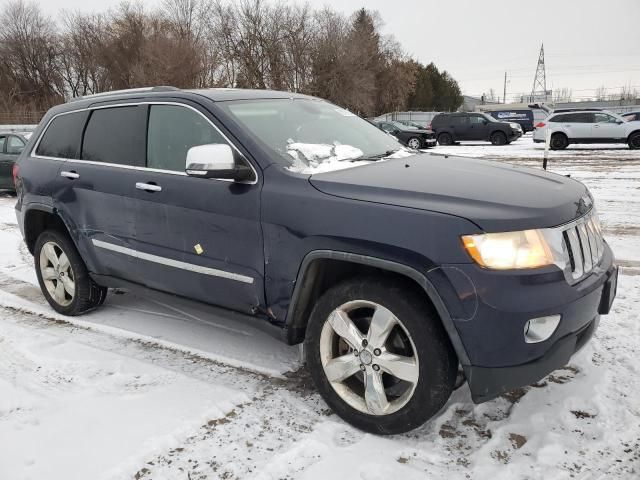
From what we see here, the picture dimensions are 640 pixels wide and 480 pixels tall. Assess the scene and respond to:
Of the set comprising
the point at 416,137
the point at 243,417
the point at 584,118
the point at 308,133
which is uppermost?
the point at 584,118

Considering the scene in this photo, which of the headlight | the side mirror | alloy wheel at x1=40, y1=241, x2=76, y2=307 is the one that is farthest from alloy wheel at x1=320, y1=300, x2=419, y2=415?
alloy wheel at x1=40, y1=241, x2=76, y2=307

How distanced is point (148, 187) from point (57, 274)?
1.61 metres

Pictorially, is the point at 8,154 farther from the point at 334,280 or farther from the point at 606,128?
the point at 606,128

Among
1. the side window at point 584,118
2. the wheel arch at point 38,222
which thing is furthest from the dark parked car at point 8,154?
the side window at point 584,118

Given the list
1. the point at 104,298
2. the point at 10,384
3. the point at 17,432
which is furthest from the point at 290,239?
the point at 104,298

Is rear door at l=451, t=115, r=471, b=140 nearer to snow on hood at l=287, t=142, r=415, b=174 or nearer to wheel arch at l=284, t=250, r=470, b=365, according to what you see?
snow on hood at l=287, t=142, r=415, b=174

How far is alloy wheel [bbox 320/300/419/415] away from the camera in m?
2.59

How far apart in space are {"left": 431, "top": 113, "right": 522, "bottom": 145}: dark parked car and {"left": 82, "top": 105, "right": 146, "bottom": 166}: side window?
23.3 m

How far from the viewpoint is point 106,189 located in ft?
12.4

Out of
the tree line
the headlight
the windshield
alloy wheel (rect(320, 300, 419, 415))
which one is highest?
the tree line

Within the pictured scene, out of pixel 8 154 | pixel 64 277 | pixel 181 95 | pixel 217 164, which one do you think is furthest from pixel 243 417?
pixel 8 154

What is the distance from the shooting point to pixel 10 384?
333 centimetres

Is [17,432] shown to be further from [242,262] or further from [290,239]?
[290,239]

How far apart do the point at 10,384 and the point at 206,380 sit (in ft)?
3.99
